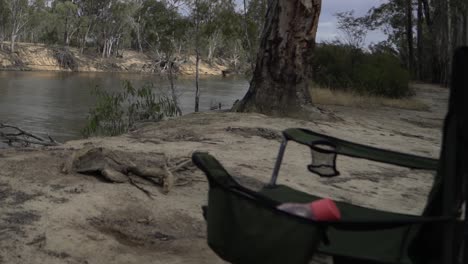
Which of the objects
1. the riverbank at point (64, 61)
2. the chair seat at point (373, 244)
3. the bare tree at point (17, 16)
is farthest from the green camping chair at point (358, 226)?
the bare tree at point (17, 16)

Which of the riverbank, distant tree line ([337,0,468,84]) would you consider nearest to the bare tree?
the riverbank

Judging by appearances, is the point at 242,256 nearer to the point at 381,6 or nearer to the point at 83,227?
the point at 83,227

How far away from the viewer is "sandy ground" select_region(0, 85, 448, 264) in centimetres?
266

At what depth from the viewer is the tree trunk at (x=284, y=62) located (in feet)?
27.2

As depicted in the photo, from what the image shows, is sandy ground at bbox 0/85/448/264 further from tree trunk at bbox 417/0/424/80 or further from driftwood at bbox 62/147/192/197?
tree trunk at bbox 417/0/424/80

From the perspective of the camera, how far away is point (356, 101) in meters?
13.4

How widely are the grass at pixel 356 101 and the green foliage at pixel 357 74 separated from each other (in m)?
0.92

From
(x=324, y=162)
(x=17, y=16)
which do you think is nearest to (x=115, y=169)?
(x=324, y=162)

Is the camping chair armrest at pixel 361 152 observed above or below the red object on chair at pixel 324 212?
above

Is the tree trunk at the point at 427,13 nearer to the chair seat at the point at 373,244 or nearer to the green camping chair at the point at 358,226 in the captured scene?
the chair seat at the point at 373,244

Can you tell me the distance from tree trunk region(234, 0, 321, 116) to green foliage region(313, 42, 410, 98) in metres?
7.21

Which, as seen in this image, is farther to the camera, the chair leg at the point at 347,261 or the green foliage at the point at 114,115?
the green foliage at the point at 114,115

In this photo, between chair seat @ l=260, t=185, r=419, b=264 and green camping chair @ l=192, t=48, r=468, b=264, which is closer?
green camping chair @ l=192, t=48, r=468, b=264

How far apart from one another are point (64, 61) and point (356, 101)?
3978 centimetres
